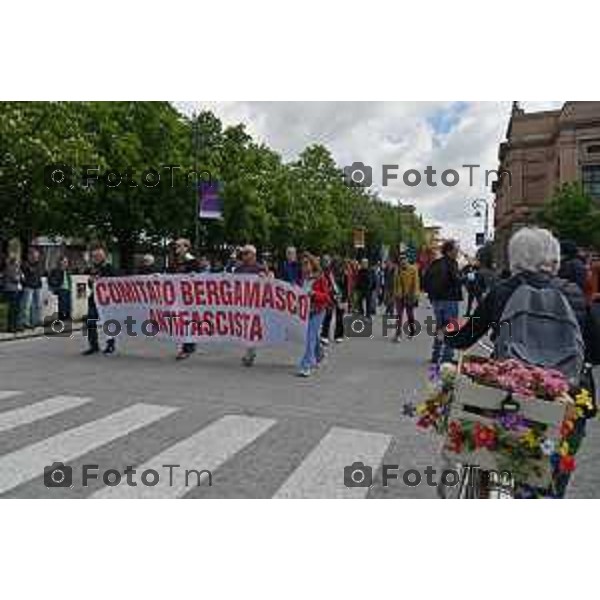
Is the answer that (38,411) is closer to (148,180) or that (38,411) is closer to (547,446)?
(547,446)

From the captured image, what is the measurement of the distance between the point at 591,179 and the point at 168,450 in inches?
3586

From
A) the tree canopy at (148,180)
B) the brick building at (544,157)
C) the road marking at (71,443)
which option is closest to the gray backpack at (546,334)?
the road marking at (71,443)

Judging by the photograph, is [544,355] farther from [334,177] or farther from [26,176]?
[334,177]

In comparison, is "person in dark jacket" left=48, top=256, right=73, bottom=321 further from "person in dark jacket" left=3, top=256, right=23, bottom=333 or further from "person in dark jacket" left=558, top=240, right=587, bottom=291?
"person in dark jacket" left=558, top=240, right=587, bottom=291

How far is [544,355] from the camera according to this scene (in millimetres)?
4180

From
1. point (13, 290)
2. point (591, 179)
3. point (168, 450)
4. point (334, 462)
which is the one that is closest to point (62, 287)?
point (13, 290)

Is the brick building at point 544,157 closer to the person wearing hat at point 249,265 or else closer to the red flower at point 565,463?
the person wearing hat at point 249,265

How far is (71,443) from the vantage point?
7.64 metres

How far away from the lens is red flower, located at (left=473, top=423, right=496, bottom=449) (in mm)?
3924

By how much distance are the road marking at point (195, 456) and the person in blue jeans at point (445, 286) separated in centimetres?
535

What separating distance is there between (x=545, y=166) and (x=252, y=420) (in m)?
96.6

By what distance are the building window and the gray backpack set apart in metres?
91.6

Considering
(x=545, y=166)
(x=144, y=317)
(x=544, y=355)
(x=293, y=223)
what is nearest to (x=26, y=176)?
(x=144, y=317)

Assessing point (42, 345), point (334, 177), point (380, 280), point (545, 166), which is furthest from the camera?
point (545, 166)
